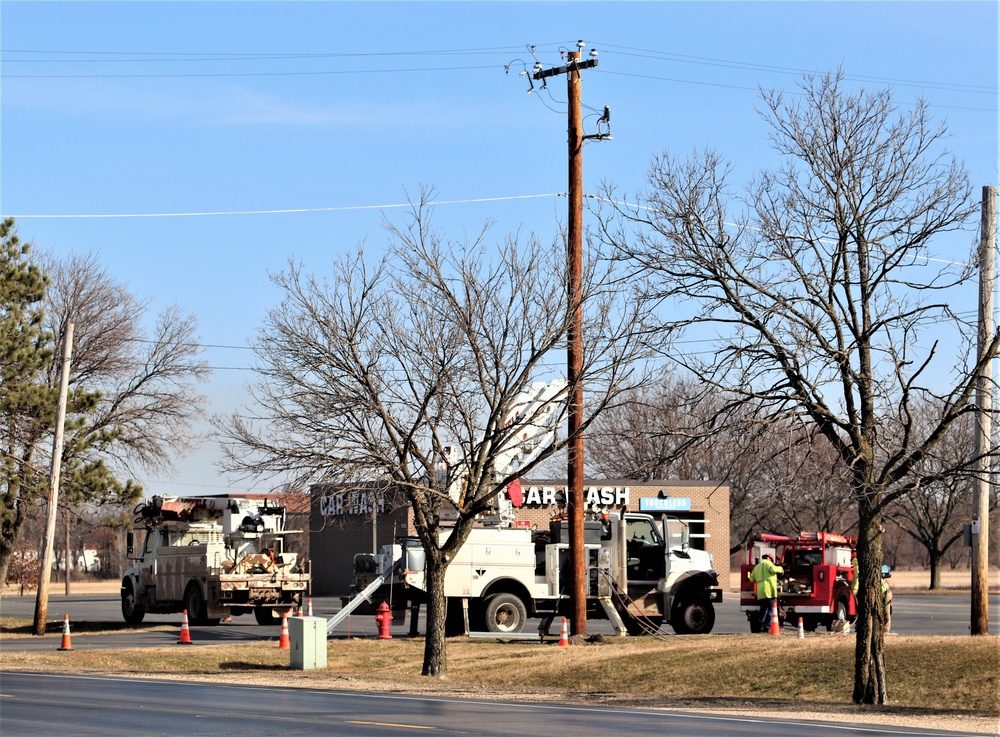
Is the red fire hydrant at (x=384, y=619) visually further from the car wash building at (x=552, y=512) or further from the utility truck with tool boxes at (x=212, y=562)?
the car wash building at (x=552, y=512)

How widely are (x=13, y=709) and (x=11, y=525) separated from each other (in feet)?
74.6

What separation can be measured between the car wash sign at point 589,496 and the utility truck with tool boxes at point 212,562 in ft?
63.2

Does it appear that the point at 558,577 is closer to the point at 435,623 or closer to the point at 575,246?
the point at 435,623

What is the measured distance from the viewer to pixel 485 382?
20219 millimetres

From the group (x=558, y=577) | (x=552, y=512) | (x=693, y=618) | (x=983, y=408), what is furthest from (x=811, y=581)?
(x=552, y=512)

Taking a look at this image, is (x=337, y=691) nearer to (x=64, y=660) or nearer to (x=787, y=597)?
(x=64, y=660)

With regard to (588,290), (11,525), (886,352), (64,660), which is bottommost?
(64,660)

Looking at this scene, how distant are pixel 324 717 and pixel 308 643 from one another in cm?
790

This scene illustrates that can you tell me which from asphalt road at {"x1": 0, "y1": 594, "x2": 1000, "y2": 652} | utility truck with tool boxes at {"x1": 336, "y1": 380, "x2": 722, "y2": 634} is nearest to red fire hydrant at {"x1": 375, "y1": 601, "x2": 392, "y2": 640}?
utility truck with tool boxes at {"x1": 336, "y1": 380, "x2": 722, "y2": 634}

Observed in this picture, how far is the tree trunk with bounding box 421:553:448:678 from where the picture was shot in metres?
20.7

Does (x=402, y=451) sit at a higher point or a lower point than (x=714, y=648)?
higher

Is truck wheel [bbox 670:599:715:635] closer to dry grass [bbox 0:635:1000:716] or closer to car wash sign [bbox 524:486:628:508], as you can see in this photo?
dry grass [bbox 0:635:1000:716]

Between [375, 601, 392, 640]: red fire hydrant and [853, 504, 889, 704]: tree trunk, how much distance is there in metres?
11.4

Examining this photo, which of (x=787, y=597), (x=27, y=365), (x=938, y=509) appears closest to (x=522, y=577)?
(x=787, y=597)
